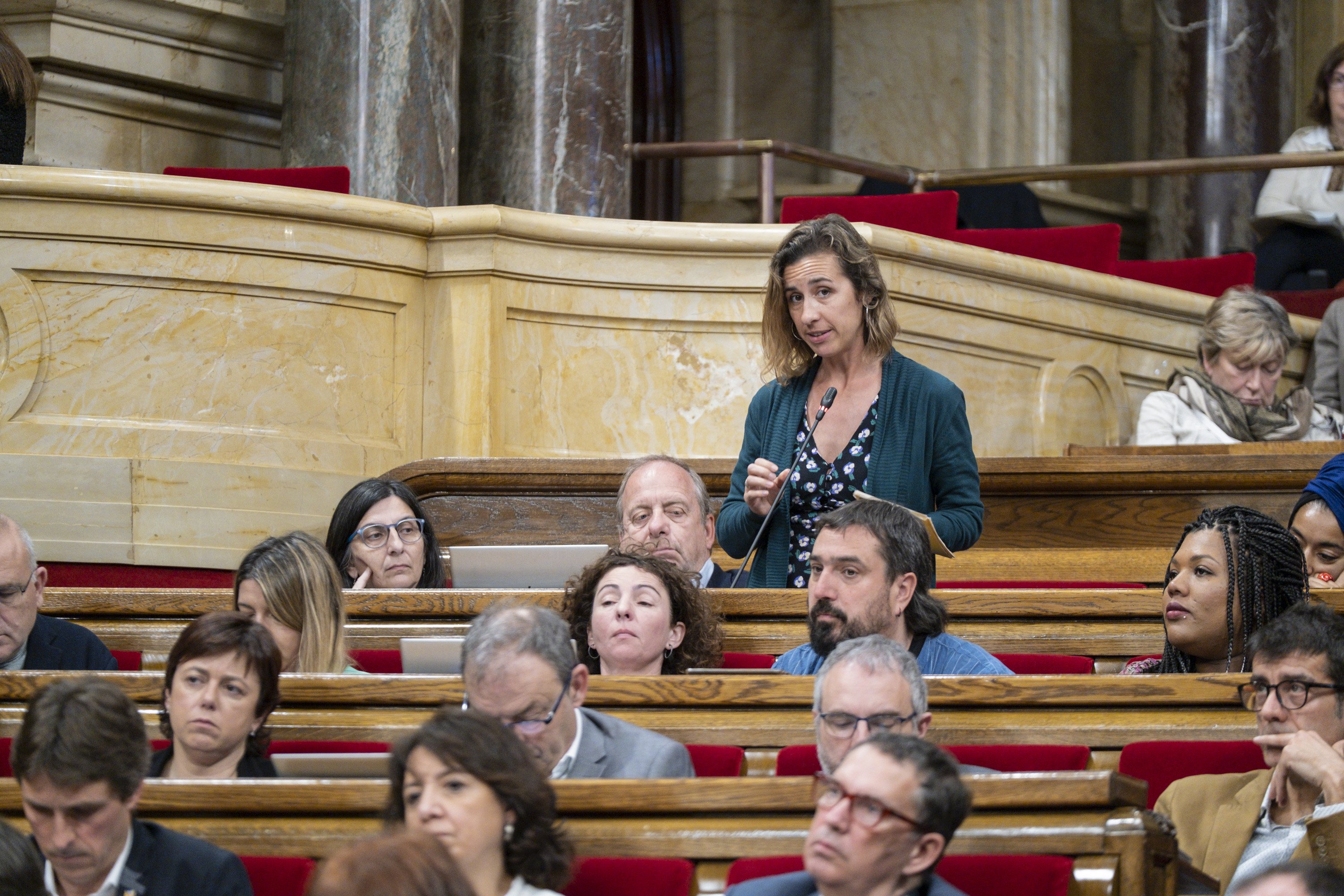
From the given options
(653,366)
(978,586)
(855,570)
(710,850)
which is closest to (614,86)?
(653,366)

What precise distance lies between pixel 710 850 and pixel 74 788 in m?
0.72

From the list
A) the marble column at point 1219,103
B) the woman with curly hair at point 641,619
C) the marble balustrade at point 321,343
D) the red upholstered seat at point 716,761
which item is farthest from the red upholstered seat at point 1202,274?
the red upholstered seat at point 716,761

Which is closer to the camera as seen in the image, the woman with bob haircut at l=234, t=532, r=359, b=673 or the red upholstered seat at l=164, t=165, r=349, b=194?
the woman with bob haircut at l=234, t=532, r=359, b=673

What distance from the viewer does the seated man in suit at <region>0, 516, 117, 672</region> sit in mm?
3154

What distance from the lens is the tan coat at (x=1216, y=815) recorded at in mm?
2496

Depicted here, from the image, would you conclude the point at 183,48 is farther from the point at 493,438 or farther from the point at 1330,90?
the point at 1330,90

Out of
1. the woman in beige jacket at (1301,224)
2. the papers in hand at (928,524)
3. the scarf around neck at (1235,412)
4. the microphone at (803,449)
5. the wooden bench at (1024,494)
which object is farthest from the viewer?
the woman in beige jacket at (1301,224)

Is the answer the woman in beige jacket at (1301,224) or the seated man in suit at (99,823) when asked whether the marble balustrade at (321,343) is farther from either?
the seated man in suit at (99,823)

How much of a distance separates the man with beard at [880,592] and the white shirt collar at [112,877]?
43.1 inches

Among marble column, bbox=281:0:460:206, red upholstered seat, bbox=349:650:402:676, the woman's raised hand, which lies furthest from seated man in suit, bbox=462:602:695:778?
marble column, bbox=281:0:460:206

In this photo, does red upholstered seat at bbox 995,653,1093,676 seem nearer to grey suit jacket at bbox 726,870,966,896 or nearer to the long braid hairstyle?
the long braid hairstyle

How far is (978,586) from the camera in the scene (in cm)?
414

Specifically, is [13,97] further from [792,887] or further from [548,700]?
[792,887]

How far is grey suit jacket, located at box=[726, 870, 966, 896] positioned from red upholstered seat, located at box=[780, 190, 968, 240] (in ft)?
11.5
